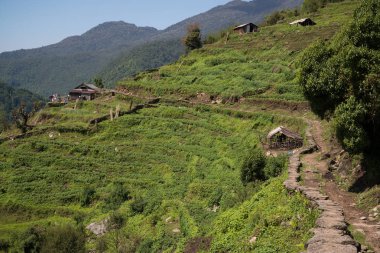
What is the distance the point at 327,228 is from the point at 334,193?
4.71 meters

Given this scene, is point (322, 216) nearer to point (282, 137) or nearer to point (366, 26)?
point (366, 26)

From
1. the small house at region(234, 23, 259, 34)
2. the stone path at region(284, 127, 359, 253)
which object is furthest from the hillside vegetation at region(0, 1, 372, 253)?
the small house at region(234, 23, 259, 34)

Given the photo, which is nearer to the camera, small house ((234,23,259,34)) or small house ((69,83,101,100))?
small house ((69,83,101,100))

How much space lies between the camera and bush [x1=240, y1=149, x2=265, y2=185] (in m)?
21.1

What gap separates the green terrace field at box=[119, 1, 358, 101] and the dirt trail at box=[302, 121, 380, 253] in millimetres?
14244

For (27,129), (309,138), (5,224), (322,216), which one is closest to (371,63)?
(322,216)

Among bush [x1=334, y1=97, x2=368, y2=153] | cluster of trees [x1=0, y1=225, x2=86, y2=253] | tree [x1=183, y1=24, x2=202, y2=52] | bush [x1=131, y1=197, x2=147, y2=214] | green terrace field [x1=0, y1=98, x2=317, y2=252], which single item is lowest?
cluster of trees [x1=0, y1=225, x2=86, y2=253]

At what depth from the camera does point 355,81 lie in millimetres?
15500

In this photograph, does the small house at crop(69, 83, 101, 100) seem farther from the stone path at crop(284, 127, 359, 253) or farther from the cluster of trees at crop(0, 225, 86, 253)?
the stone path at crop(284, 127, 359, 253)

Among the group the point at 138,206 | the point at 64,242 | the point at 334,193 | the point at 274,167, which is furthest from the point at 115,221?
the point at 334,193

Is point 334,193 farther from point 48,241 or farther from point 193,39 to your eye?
point 193,39

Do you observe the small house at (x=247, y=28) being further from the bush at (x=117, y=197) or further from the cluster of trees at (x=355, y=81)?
the cluster of trees at (x=355, y=81)

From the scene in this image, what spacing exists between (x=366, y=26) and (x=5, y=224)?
27.0 m

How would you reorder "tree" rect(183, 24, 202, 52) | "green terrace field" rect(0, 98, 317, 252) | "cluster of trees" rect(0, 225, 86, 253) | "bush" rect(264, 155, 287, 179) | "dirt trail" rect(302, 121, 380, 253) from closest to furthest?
"dirt trail" rect(302, 121, 380, 253) < "green terrace field" rect(0, 98, 317, 252) < "bush" rect(264, 155, 287, 179) < "cluster of trees" rect(0, 225, 86, 253) < "tree" rect(183, 24, 202, 52)
